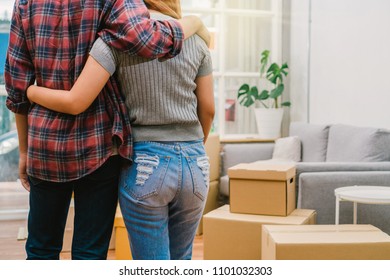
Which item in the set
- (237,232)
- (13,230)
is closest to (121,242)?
(237,232)

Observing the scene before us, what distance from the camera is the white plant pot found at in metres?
4.32

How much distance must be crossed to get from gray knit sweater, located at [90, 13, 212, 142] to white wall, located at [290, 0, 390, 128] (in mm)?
2395

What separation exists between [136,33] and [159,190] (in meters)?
0.31

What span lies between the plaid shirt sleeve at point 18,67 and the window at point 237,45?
11.6 ft

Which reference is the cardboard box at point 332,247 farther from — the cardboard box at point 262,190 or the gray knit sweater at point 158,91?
the gray knit sweater at point 158,91

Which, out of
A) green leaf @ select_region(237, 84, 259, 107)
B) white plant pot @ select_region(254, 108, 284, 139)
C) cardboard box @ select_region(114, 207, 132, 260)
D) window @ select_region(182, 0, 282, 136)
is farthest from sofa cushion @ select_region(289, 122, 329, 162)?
cardboard box @ select_region(114, 207, 132, 260)

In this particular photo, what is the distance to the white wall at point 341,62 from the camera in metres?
3.16

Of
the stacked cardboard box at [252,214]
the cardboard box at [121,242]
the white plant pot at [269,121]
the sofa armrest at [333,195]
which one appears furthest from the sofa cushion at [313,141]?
the cardboard box at [121,242]

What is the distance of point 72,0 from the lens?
0.96 metres

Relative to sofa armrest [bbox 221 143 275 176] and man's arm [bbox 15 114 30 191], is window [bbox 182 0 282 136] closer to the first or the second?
sofa armrest [bbox 221 143 275 176]
